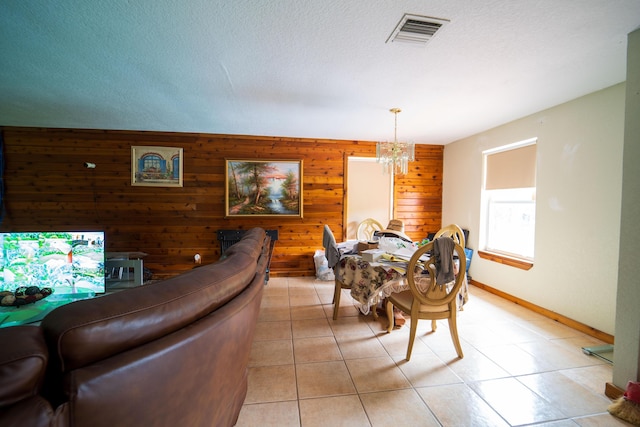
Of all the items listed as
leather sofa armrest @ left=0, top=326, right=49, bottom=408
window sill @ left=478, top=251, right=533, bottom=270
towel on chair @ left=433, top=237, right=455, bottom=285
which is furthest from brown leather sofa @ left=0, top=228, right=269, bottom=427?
window sill @ left=478, top=251, right=533, bottom=270

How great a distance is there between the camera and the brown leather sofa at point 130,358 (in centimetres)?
53

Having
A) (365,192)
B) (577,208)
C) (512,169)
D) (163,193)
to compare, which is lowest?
(577,208)

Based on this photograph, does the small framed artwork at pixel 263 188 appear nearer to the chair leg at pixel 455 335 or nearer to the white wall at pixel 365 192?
the white wall at pixel 365 192

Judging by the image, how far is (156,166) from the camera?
4.09m

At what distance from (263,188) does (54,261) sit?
2650 millimetres

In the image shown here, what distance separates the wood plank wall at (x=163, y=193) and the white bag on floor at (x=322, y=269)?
236 mm

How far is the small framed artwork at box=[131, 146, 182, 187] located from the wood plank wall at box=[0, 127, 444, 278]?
0.29ft

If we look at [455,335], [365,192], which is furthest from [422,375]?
[365,192]

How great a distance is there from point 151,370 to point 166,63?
2276mm

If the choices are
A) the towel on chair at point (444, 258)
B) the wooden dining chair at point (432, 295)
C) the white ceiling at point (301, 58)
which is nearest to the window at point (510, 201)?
the white ceiling at point (301, 58)

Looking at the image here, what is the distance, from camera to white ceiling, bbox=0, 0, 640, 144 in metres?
1.51

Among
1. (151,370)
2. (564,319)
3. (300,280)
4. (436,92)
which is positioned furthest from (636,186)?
(300,280)

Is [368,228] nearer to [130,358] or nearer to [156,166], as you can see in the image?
[156,166]

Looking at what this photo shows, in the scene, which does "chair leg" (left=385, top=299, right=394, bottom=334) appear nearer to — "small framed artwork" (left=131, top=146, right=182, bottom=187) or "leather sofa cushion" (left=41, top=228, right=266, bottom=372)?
"leather sofa cushion" (left=41, top=228, right=266, bottom=372)
